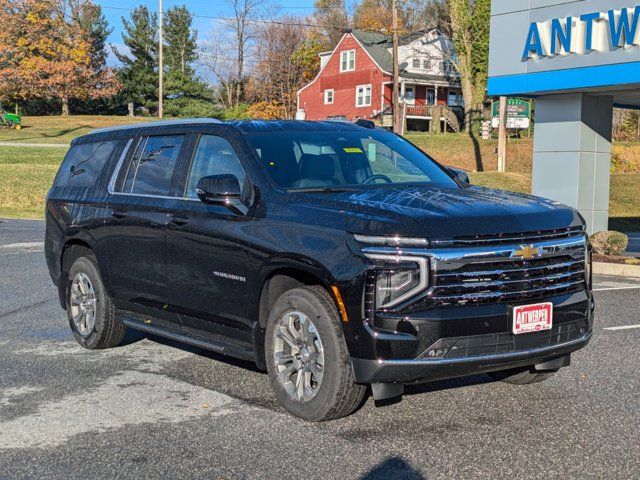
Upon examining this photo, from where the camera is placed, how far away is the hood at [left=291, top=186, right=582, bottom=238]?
17.0 feet

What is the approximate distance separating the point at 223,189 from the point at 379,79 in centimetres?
6081

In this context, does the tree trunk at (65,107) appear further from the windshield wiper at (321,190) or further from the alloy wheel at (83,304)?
the windshield wiper at (321,190)

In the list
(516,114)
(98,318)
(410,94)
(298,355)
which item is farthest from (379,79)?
(298,355)

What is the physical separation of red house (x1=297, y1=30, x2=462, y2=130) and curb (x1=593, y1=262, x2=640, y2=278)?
5086cm

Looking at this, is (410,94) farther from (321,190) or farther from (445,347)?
(445,347)

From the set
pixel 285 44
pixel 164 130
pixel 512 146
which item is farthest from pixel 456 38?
pixel 164 130

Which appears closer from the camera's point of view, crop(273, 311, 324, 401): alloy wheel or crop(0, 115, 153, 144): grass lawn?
crop(273, 311, 324, 401): alloy wheel

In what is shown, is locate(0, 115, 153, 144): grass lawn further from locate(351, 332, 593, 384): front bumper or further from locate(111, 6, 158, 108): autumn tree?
locate(351, 332, 593, 384): front bumper

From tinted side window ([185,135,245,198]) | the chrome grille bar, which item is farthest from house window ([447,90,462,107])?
the chrome grille bar

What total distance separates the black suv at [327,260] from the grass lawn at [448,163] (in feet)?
70.6

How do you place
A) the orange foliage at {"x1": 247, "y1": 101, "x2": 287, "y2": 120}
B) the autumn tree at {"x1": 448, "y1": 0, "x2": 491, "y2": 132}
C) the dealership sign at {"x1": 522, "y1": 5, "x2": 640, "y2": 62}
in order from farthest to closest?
the orange foliage at {"x1": 247, "y1": 101, "x2": 287, "y2": 120} < the autumn tree at {"x1": 448, "y1": 0, "x2": 491, "y2": 132} < the dealership sign at {"x1": 522, "y1": 5, "x2": 640, "y2": 62}

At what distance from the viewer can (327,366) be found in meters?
5.43

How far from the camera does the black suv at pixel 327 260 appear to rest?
16.9 ft

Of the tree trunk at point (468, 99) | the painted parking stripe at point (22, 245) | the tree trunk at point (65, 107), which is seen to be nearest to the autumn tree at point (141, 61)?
the tree trunk at point (65, 107)
